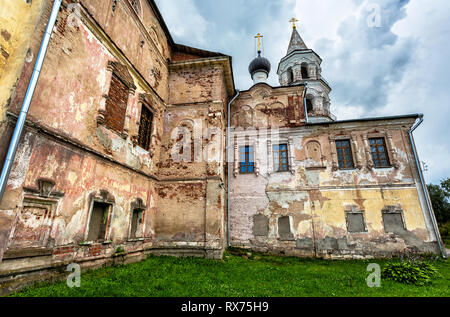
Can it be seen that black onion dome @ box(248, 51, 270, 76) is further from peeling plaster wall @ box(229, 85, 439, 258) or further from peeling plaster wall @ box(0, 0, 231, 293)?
peeling plaster wall @ box(229, 85, 439, 258)

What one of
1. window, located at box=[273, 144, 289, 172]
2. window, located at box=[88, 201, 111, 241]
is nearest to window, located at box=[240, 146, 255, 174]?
window, located at box=[273, 144, 289, 172]

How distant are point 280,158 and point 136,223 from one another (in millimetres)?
8137

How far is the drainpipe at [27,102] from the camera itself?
4.15 m

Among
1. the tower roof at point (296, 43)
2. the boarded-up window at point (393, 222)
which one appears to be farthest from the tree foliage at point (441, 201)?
the tower roof at point (296, 43)

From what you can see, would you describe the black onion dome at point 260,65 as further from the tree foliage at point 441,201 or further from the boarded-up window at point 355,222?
the tree foliage at point 441,201

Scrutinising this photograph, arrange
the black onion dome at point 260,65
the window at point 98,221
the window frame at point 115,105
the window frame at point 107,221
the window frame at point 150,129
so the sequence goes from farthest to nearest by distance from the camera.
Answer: the black onion dome at point 260,65
the window frame at point 150,129
the window frame at point 115,105
the window at point 98,221
the window frame at point 107,221

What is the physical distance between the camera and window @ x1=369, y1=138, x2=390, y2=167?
11834 mm

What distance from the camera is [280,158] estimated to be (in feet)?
42.0

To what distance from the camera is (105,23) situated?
7.35 metres

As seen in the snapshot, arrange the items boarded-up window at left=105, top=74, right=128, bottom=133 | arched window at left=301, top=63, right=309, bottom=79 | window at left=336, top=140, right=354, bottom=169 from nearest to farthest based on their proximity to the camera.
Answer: boarded-up window at left=105, top=74, right=128, bottom=133
window at left=336, top=140, right=354, bottom=169
arched window at left=301, top=63, right=309, bottom=79

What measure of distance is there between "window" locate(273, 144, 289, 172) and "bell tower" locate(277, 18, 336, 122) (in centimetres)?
729

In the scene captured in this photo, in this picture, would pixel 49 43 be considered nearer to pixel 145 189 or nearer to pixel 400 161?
pixel 145 189

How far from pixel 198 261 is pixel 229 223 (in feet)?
11.9

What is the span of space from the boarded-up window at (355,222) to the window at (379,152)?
9.56ft
